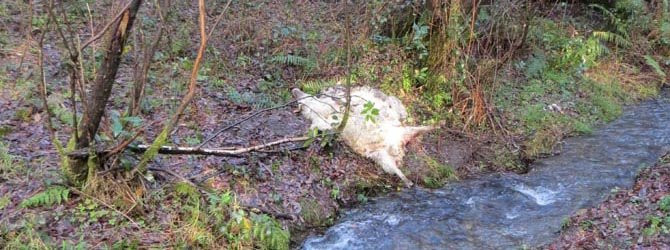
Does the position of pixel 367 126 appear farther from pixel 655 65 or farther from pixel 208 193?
pixel 655 65

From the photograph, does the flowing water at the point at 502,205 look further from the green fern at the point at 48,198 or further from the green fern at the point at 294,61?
the green fern at the point at 294,61

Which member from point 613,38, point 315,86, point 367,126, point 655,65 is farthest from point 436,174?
point 655,65

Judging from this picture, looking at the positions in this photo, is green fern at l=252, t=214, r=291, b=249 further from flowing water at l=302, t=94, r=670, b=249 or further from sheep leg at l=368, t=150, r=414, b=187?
sheep leg at l=368, t=150, r=414, b=187

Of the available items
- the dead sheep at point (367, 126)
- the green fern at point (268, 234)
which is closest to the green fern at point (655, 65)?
the dead sheep at point (367, 126)

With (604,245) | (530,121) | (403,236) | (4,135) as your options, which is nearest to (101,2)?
(4,135)

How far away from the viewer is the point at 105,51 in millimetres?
4602

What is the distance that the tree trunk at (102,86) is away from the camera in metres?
4.52

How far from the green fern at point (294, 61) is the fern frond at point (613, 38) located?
704cm

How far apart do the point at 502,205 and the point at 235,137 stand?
11.2 ft

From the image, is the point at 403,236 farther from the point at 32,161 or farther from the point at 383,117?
the point at 32,161

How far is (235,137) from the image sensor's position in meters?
6.82

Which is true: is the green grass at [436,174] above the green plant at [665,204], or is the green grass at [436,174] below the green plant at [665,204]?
below

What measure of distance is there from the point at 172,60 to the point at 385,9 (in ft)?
11.8

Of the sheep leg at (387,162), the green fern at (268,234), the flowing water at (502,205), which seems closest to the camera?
the green fern at (268,234)
